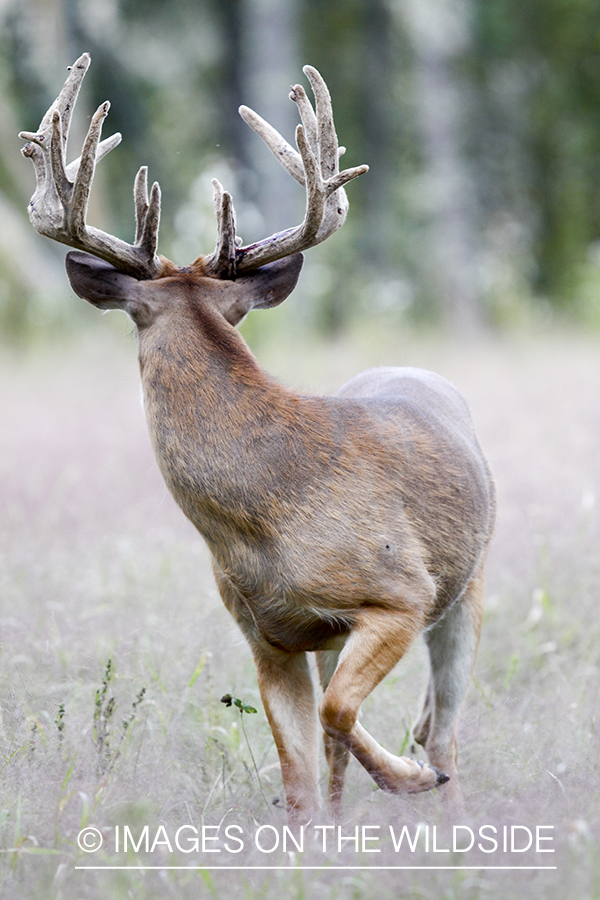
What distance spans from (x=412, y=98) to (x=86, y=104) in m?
8.10

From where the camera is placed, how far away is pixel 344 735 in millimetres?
3488

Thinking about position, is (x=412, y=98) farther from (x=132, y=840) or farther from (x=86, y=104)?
(x=132, y=840)

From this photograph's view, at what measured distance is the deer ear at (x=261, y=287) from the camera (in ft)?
12.9

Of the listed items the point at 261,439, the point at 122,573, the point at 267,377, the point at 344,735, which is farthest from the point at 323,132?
the point at 122,573

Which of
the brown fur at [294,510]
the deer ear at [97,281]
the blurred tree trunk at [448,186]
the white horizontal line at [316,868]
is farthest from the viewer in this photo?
the blurred tree trunk at [448,186]

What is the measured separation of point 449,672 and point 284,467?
1446mm

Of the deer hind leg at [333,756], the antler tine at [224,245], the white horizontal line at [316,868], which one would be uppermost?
the antler tine at [224,245]

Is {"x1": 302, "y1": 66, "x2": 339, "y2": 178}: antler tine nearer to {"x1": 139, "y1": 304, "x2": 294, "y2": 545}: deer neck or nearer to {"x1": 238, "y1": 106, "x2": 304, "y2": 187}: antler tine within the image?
{"x1": 238, "y1": 106, "x2": 304, "y2": 187}: antler tine

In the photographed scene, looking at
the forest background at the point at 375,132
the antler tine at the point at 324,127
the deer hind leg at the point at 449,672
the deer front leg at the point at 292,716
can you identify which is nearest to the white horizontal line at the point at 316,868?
the deer front leg at the point at 292,716

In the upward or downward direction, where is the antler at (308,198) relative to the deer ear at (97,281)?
upward

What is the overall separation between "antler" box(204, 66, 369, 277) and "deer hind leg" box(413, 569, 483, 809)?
165 centimetres

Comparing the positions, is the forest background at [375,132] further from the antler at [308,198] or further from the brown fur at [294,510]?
the brown fur at [294,510]

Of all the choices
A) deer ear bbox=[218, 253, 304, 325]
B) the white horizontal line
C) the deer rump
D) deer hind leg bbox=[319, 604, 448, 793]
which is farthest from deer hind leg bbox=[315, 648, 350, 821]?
deer ear bbox=[218, 253, 304, 325]

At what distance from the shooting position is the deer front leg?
395 centimetres
